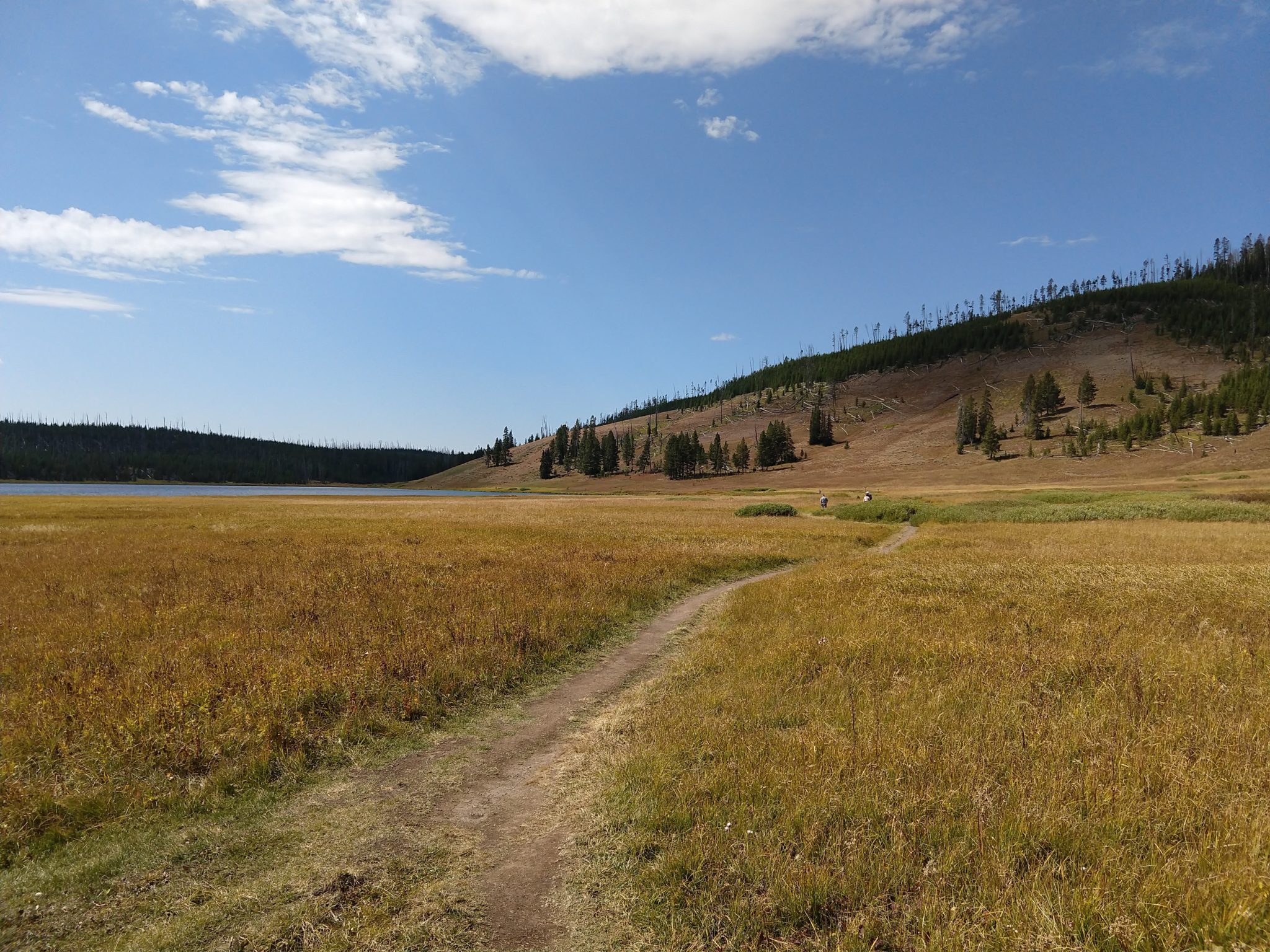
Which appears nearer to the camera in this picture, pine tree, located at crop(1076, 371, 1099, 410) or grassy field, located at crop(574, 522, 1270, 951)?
grassy field, located at crop(574, 522, 1270, 951)

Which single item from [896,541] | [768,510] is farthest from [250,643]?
[768,510]

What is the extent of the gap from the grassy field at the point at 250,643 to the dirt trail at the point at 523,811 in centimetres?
148

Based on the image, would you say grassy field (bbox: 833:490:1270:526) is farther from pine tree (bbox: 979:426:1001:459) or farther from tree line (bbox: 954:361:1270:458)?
pine tree (bbox: 979:426:1001:459)

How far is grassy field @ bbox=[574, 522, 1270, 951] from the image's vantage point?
4328 millimetres

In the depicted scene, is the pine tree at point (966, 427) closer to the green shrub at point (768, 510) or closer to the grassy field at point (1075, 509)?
the grassy field at point (1075, 509)

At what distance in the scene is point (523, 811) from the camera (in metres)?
6.46

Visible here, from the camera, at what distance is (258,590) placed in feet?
54.5

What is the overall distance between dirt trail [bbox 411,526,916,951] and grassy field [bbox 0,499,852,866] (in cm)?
148

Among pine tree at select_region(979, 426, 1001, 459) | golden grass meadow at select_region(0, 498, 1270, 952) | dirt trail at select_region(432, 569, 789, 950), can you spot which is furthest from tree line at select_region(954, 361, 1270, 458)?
dirt trail at select_region(432, 569, 789, 950)

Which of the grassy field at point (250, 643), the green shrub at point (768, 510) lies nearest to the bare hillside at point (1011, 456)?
the green shrub at point (768, 510)

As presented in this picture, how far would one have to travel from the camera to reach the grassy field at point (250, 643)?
7.14 metres

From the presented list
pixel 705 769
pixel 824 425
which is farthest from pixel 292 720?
pixel 824 425

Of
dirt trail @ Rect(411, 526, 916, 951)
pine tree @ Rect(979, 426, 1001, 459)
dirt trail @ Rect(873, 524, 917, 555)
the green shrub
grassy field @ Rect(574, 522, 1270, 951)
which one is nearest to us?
grassy field @ Rect(574, 522, 1270, 951)

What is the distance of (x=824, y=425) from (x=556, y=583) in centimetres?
18204
